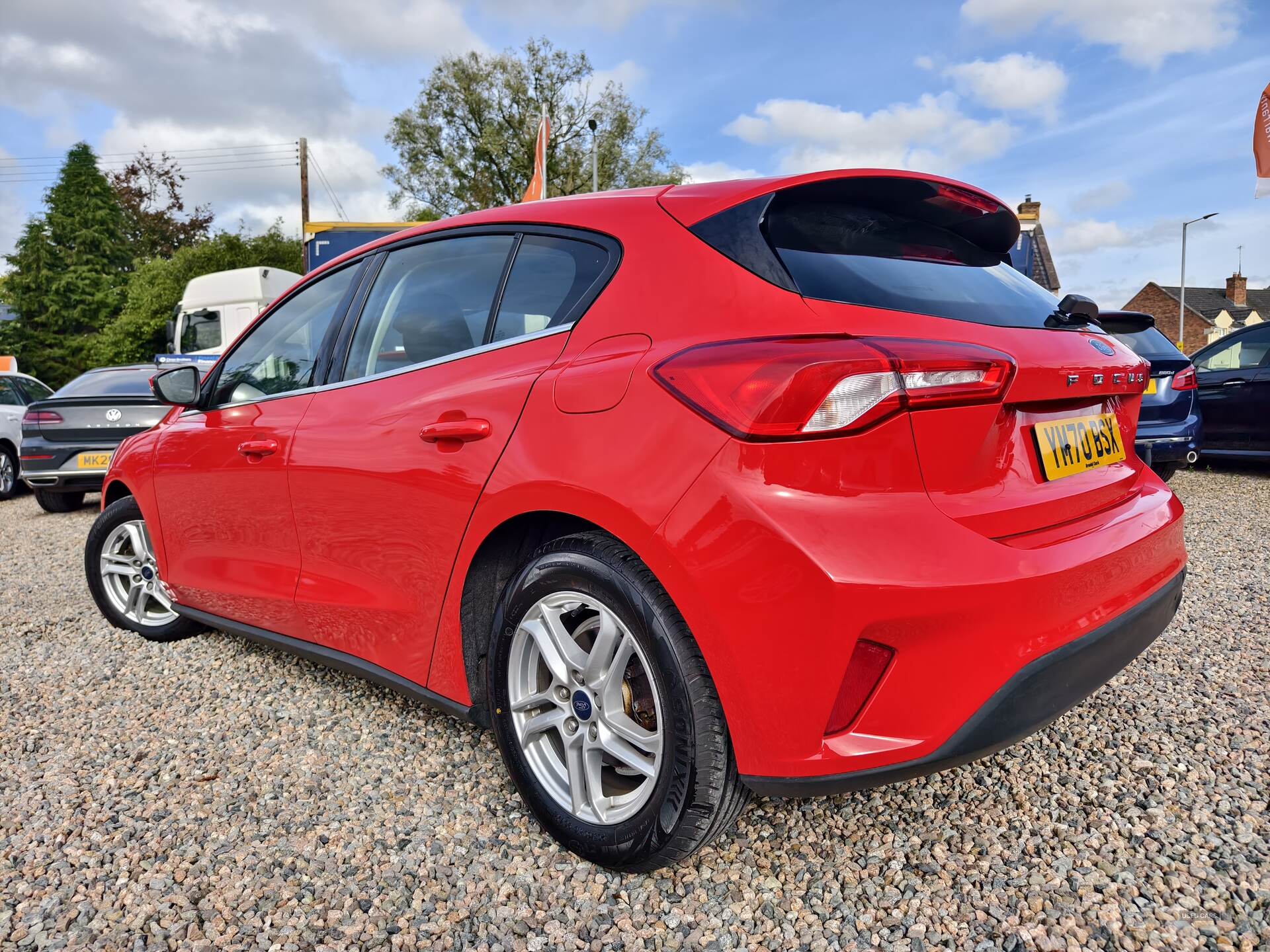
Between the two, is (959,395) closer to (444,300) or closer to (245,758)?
(444,300)

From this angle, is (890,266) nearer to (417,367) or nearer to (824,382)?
(824,382)

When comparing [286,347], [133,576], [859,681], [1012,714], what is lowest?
[133,576]

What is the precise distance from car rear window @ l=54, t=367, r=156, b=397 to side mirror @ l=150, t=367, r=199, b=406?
610 cm

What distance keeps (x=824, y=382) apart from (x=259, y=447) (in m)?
2.12

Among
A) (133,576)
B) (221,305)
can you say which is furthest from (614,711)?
(221,305)

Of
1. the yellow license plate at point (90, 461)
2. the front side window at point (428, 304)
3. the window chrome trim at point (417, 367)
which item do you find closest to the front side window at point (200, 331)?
the yellow license plate at point (90, 461)

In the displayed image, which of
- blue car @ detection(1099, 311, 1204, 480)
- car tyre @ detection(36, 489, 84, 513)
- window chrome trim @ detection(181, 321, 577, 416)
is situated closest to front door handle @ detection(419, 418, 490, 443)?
window chrome trim @ detection(181, 321, 577, 416)

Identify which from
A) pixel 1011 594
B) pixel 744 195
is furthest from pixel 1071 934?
pixel 744 195

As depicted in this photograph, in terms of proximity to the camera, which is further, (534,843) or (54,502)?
(54,502)

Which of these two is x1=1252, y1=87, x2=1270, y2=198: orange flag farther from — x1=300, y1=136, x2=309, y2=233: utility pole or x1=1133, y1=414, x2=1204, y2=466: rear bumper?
x1=300, y1=136, x2=309, y2=233: utility pole

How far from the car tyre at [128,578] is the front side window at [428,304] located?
1.91 meters

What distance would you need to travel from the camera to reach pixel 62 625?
4406 millimetres

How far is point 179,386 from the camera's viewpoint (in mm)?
3324

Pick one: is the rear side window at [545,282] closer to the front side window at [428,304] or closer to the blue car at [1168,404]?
the front side window at [428,304]
